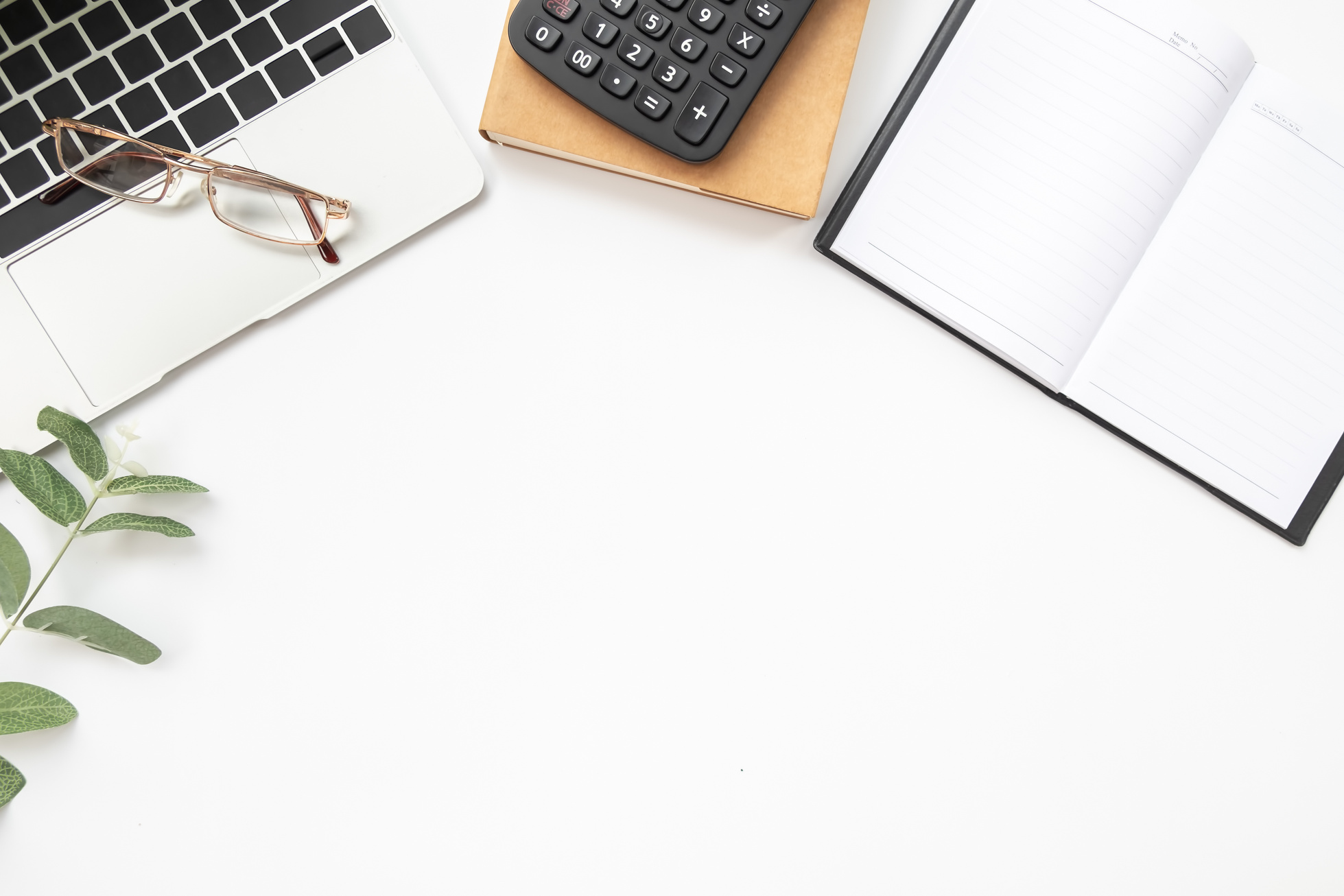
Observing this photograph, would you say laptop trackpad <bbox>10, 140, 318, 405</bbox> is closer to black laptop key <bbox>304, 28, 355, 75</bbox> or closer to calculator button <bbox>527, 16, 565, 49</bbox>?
black laptop key <bbox>304, 28, 355, 75</bbox>

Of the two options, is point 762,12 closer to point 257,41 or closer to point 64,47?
point 257,41

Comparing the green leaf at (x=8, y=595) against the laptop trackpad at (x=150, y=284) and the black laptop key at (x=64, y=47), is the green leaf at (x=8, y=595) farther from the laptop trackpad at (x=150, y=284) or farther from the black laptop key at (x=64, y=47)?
the black laptop key at (x=64, y=47)

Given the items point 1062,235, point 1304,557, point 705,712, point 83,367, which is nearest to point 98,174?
point 83,367

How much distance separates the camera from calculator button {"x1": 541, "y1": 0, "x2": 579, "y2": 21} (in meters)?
0.49

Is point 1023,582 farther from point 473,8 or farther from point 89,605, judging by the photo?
point 89,605

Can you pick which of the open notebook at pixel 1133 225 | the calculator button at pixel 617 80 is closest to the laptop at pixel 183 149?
the calculator button at pixel 617 80

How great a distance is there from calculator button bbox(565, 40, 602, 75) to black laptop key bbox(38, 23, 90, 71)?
0.32 m

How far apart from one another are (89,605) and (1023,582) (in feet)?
2.29

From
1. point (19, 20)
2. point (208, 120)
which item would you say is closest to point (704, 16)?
point (208, 120)

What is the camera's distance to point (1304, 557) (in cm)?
59

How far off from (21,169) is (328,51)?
21 centimetres

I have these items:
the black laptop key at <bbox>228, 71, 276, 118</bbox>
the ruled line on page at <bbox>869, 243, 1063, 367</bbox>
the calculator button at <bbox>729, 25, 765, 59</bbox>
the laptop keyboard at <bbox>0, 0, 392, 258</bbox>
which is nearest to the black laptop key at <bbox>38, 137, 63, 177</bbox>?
the laptop keyboard at <bbox>0, 0, 392, 258</bbox>

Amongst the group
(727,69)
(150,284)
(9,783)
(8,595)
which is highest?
(727,69)

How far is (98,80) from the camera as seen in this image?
509 millimetres
